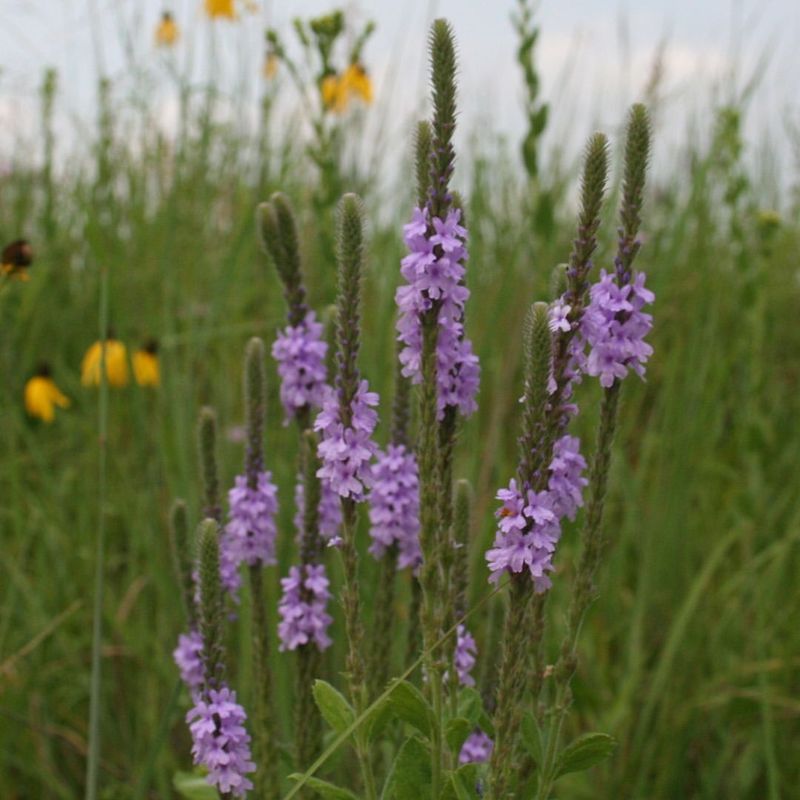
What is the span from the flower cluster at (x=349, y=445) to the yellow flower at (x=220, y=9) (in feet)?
12.3

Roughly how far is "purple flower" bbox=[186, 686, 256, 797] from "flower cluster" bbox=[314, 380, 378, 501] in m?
0.35

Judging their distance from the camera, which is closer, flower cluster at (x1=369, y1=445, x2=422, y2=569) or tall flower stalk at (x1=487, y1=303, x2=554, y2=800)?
tall flower stalk at (x1=487, y1=303, x2=554, y2=800)

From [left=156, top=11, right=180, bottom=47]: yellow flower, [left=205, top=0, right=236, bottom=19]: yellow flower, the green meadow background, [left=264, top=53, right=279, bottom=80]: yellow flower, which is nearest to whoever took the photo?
the green meadow background

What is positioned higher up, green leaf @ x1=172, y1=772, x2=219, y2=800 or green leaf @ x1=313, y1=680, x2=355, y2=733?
green leaf @ x1=313, y1=680, x2=355, y2=733

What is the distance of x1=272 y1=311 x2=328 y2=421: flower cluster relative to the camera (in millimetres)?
→ 1759

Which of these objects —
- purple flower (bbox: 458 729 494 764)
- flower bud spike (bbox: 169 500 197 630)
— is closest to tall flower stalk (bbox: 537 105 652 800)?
purple flower (bbox: 458 729 494 764)

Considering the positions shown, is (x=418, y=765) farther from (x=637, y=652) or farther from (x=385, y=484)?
(x=637, y=652)

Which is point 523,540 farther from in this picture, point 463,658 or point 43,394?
point 43,394

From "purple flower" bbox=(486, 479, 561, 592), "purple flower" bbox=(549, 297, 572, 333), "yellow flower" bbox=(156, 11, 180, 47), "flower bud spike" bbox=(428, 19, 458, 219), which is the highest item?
"yellow flower" bbox=(156, 11, 180, 47)

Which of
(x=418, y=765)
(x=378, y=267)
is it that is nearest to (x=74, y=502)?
(x=378, y=267)

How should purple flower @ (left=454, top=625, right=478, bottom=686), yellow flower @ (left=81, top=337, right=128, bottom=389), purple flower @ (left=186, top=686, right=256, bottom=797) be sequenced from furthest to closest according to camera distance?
yellow flower @ (left=81, top=337, right=128, bottom=389) < purple flower @ (left=454, top=625, right=478, bottom=686) < purple flower @ (left=186, top=686, right=256, bottom=797)

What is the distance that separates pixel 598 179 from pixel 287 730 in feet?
5.27

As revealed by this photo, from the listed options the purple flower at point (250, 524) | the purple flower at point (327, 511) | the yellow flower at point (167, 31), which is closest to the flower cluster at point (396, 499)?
the purple flower at point (327, 511)

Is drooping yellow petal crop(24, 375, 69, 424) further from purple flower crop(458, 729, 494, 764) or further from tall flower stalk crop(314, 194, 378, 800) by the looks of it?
tall flower stalk crop(314, 194, 378, 800)
